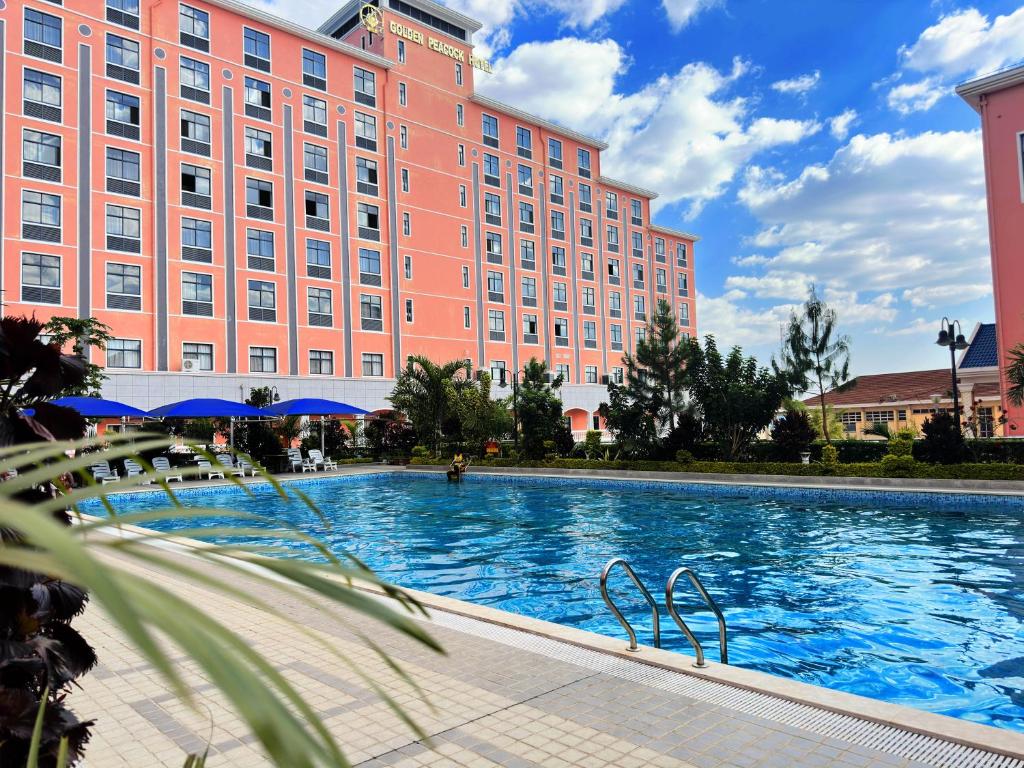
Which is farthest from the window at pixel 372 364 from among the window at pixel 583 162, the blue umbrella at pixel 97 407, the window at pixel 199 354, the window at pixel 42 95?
the window at pixel 583 162

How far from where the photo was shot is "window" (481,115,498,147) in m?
41.9

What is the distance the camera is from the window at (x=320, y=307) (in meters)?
33.2

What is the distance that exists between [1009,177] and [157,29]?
106ft

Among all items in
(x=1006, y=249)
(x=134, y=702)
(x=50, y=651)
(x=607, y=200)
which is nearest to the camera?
(x=50, y=651)

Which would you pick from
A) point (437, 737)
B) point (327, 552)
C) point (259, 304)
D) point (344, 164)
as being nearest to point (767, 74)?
point (344, 164)

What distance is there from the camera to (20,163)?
2583cm

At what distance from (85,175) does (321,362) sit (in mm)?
11960

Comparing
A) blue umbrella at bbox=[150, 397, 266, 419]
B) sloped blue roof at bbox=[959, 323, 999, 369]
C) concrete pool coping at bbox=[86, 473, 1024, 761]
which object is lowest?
concrete pool coping at bbox=[86, 473, 1024, 761]

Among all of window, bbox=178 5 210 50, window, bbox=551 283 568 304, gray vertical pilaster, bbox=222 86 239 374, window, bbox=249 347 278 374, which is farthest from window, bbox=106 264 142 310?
window, bbox=551 283 568 304

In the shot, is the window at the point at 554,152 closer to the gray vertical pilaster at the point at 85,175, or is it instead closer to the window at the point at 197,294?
the window at the point at 197,294

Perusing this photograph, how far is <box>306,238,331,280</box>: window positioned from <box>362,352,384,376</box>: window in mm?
4276

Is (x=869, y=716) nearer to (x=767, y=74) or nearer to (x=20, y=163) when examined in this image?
(x=767, y=74)

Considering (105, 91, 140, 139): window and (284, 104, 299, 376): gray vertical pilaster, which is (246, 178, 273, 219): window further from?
(105, 91, 140, 139): window

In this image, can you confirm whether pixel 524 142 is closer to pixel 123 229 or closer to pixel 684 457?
pixel 123 229
